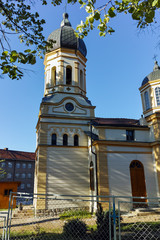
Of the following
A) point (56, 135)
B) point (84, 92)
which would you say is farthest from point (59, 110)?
point (84, 92)

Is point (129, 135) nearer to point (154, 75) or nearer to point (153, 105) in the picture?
point (153, 105)

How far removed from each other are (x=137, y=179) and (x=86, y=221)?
5.89 meters

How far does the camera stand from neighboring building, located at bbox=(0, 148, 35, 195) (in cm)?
4428

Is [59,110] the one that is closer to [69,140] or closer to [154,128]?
[69,140]

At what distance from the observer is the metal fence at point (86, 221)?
8094mm

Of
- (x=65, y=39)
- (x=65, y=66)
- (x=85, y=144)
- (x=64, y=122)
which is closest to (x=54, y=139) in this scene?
(x=64, y=122)

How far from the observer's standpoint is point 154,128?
16281 millimetres

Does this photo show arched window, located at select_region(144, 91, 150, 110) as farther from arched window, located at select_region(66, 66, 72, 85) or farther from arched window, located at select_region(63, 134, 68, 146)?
arched window, located at select_region(63, 134, 68, 146)

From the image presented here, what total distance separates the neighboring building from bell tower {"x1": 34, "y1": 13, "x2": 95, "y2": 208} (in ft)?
94.6

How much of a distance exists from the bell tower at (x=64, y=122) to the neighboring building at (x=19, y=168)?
1135 inches

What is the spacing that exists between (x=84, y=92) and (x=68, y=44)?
17.9 ft

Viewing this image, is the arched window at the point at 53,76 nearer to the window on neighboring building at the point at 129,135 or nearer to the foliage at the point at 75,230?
the window on neighboring building at the point at 129,135

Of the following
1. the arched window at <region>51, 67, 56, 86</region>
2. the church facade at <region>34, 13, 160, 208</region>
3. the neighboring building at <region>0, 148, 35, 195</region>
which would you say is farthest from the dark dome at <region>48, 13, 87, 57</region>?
the neighboring building at <region>0, 148, 35, 195</region>

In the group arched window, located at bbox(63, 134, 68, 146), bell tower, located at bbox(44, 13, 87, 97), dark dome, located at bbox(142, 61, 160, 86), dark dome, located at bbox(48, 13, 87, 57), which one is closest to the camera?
arched window, located at bbox(63, 134, 68, 146)
